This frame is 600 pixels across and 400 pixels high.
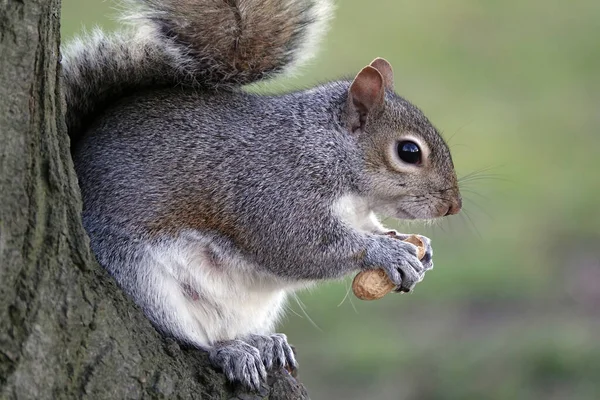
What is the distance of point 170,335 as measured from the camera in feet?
6.62

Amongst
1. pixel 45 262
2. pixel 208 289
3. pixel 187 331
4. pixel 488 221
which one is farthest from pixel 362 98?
pixel 488 221

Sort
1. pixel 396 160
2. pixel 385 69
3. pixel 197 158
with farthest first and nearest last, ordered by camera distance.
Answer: pixel 385 69 → pixel 396 160 → pixel 197 158

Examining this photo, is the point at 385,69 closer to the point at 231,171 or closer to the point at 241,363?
the point at 231,171

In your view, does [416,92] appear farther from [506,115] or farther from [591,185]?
[591,185]

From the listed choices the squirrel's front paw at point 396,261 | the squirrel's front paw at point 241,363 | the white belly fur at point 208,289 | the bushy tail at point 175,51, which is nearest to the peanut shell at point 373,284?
the squirrel's front paw at point 396,261

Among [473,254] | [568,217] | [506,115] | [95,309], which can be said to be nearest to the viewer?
[95,309]

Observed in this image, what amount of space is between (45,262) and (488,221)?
13.9ft

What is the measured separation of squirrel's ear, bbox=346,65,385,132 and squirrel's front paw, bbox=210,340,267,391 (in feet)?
1.99

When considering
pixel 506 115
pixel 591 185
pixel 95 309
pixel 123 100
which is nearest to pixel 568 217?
pixel 591 185

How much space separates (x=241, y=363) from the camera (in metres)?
2.02

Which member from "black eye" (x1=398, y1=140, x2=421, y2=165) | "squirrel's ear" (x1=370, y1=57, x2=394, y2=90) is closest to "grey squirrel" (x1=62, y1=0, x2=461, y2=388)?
"black eye" (x1=398, y1=140, x2=421, y2=165)

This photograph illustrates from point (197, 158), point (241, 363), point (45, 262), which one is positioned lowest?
point (45, 262)

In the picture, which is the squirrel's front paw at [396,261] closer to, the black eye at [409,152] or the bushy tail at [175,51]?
the black eye at [409,152]

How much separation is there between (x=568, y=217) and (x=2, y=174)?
448 cm
